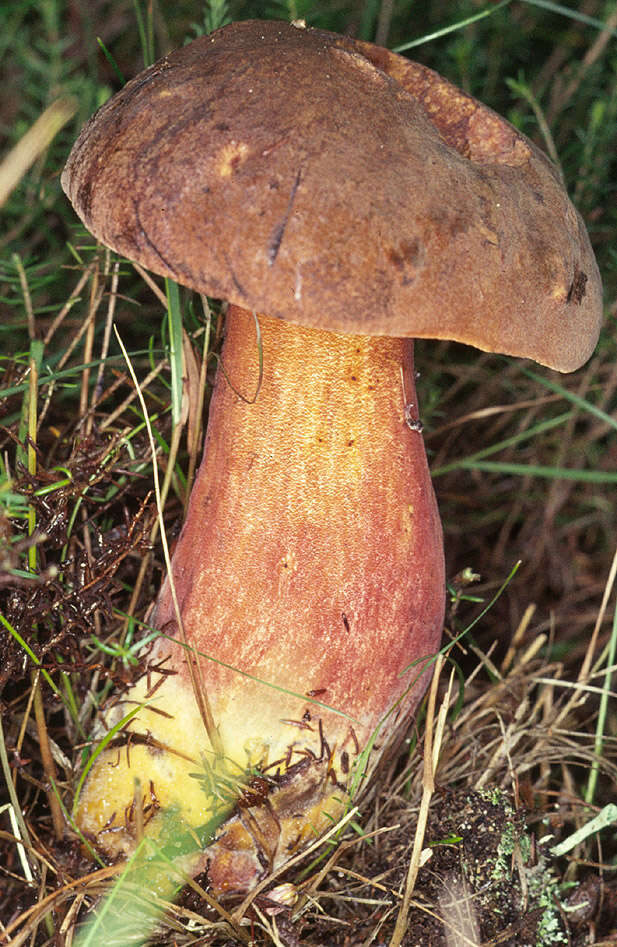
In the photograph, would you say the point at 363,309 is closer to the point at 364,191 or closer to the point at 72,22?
the point at 364,191

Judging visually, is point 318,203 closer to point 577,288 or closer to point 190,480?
point 577,288

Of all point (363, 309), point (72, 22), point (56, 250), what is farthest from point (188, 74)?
point (72, 22)

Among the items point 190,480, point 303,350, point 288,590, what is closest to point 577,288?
point 303,350

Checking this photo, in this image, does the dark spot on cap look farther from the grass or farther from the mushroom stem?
the grass

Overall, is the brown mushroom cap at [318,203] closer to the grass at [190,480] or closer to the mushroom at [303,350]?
the mushroom at [303,350]

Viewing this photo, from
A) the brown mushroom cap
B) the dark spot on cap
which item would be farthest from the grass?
the dark spot on cap
